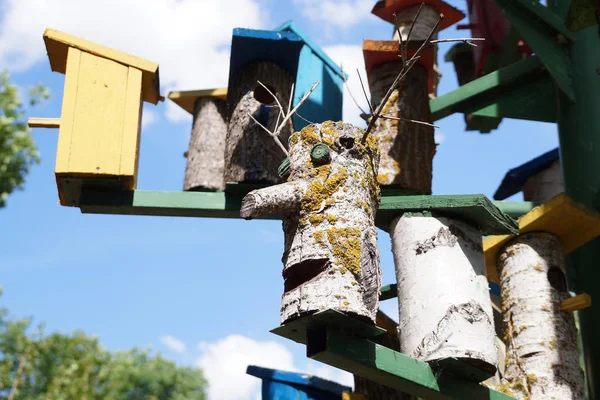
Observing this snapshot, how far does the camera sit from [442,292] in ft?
12.3

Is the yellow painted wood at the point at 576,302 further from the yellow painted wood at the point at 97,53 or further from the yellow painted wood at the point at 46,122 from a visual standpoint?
the yellow painted wood at the point at 46,122

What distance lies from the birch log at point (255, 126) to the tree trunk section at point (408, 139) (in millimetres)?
535

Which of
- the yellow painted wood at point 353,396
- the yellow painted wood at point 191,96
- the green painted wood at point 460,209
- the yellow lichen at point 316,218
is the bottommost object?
the yellow painted wood at point 353,396

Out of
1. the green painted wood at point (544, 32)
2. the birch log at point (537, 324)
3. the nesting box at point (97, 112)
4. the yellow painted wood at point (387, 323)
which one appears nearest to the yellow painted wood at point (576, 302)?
the birch log at point (537, 324)

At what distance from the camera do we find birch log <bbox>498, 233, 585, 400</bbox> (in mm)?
4145

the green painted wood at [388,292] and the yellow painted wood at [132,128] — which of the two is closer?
the yellow painted wood at [132,128]

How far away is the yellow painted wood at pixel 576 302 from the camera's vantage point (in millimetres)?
4309

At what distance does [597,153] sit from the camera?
196 inches

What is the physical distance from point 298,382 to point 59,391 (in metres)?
10.8

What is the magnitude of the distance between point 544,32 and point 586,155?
2.80ft

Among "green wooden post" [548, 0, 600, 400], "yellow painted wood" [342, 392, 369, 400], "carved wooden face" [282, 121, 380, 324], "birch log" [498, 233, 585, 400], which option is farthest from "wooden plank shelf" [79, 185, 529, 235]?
"yellow painted wood" [342, 392, 369, 400]

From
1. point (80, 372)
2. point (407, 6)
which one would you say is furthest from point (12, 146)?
point (407, 6)

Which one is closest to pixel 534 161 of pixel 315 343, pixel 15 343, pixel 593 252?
pixel 593 252

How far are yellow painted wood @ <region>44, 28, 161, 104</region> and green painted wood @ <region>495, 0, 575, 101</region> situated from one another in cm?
201
